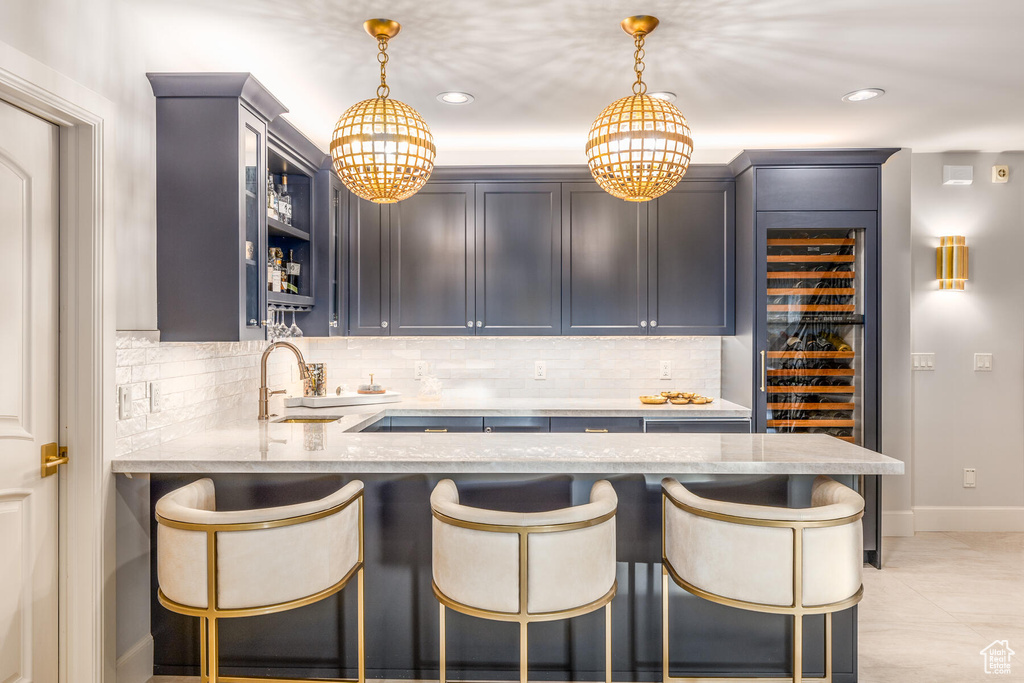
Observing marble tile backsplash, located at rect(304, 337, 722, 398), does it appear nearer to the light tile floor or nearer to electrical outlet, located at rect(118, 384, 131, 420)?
the light tile floor

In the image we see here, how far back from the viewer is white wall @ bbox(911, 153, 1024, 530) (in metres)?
4.21

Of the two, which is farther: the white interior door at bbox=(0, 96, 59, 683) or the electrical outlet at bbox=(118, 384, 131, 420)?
the electrical outlet at bbox=(118, 384, 131, 420)

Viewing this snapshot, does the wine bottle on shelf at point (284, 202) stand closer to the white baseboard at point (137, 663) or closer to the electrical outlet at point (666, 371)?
the white baseboard at point (137, 663)

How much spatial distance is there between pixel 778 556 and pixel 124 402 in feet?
7.31

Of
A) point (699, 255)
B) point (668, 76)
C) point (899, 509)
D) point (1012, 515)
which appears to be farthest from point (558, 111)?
point (1012, 515)

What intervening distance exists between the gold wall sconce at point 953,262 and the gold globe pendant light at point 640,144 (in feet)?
9.72

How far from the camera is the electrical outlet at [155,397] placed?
2.44m

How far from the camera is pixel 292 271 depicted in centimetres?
356

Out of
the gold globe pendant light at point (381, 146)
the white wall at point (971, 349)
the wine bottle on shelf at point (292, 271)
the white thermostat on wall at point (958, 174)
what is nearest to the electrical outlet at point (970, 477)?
the white wall at point (971, 349)

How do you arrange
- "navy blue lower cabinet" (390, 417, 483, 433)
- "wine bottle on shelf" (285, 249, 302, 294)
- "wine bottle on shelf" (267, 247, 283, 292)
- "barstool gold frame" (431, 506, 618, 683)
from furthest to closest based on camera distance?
"navy blue lower cabinet" (390, 417, 483, 433) → "wine bottle on shelf" (285, 249, 302, 294) → "wine bottle on shelf" (267, 247, 283, 292) → "barstool gold frame" (431, 506, 618, 683)

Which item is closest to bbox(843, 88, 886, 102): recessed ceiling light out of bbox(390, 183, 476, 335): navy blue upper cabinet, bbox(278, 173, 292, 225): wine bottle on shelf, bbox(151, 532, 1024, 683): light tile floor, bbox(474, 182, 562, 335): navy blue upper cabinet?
bbox(474, 182, 562, 335): navy blue upper cabinet

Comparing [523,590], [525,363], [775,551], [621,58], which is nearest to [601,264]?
[525,363]

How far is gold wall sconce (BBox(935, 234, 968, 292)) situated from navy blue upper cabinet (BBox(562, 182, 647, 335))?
2004mm

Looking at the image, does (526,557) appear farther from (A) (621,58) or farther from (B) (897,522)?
(B) (897,522)
